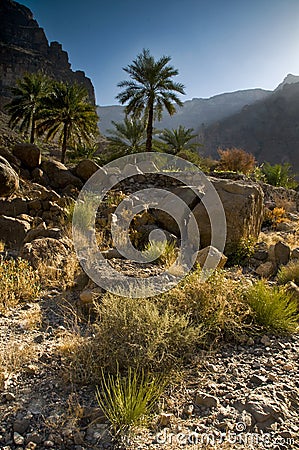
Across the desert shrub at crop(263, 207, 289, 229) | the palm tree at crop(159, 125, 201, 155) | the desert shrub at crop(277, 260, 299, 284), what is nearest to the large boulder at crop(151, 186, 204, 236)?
Answer: the desert shrub at crop(277, 260, 299, 284)

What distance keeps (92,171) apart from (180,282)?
5748 millimetres

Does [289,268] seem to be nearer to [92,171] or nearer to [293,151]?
[92,171]

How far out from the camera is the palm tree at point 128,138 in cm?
1800

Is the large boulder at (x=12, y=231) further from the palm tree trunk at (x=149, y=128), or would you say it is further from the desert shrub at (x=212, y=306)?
the palm tree trunk at (x=149, y=128)

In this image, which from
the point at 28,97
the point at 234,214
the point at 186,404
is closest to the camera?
the point at 186,404

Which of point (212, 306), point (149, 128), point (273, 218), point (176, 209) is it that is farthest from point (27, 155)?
point (149, 128)

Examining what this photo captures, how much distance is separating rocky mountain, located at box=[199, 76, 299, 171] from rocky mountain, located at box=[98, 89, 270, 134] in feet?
70.0

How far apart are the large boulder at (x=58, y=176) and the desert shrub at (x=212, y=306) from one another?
5675mm

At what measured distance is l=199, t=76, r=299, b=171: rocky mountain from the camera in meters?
43.6

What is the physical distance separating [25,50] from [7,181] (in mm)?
67012

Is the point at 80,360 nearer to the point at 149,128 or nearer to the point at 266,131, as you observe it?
the point at 149,128

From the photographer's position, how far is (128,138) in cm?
1855

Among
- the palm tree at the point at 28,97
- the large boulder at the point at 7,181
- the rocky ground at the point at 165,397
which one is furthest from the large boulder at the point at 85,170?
the palm tree at the point at 28,97

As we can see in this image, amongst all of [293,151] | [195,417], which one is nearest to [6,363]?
[195,417]
